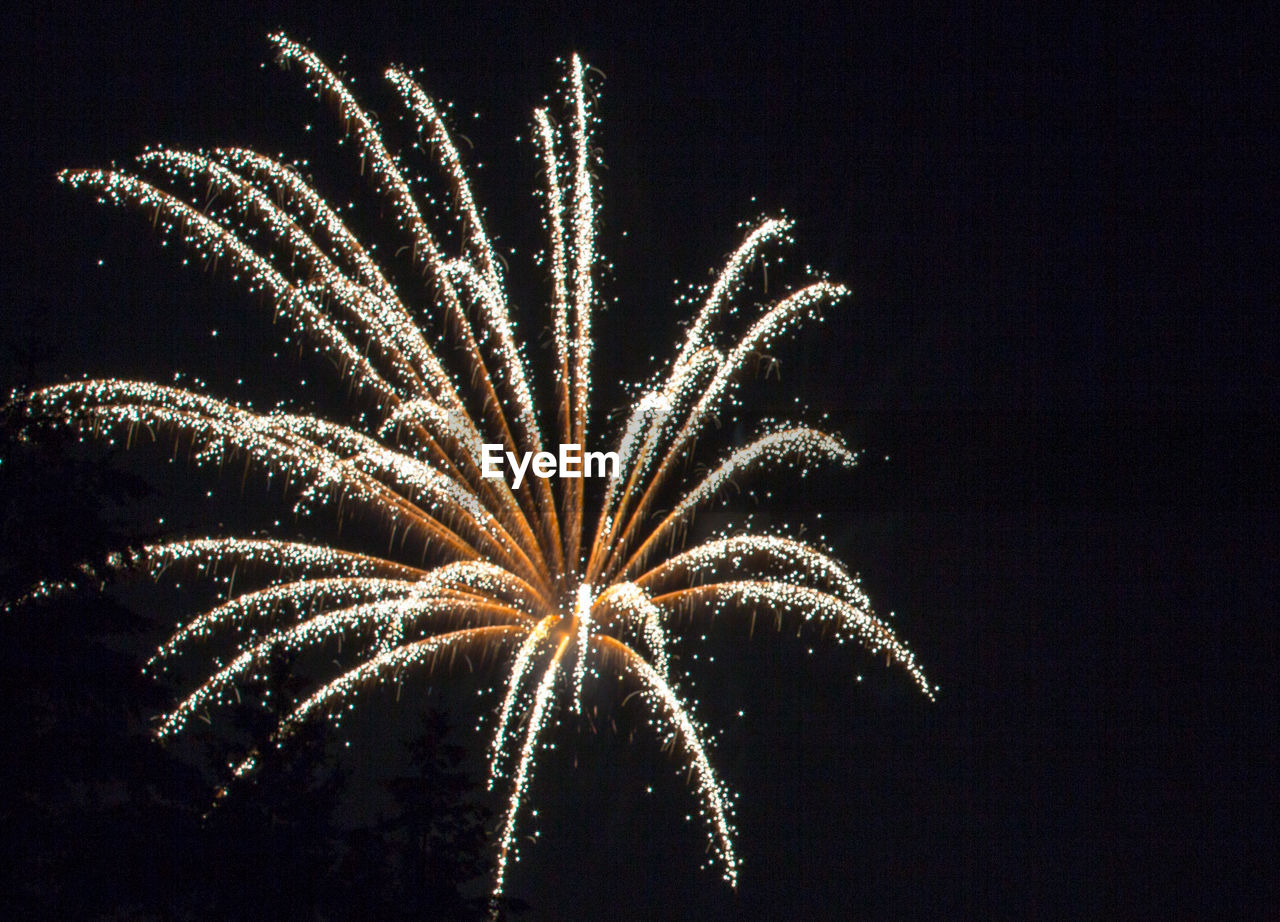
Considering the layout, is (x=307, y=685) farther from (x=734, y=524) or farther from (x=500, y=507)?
(x=734, y=524)

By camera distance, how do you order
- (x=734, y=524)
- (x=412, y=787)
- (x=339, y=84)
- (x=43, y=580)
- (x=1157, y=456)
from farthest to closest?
(x=1157, y=456)
(x=734, y=524)
(x=339, y=84)
(x=412, y=787)
(x=43, y=580)

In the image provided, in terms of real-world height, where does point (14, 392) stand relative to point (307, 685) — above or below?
above

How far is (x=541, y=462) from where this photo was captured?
18.4 meters

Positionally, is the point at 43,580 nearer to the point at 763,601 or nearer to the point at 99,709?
the point at 99,709

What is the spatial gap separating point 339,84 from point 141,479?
828 centimetres

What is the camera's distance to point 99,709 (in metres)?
11.4

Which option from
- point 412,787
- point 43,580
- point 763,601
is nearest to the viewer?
point 43,580

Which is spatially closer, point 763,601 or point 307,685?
point 307,685

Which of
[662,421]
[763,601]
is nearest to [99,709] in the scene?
[662,421]

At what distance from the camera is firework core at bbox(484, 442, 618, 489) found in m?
18.1

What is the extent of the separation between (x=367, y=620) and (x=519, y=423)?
12.7 feet

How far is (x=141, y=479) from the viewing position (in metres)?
11.5

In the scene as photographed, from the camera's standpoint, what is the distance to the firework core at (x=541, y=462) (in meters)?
18.1

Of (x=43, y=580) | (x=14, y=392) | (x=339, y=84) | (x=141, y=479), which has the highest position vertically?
(x=339, y=84)
